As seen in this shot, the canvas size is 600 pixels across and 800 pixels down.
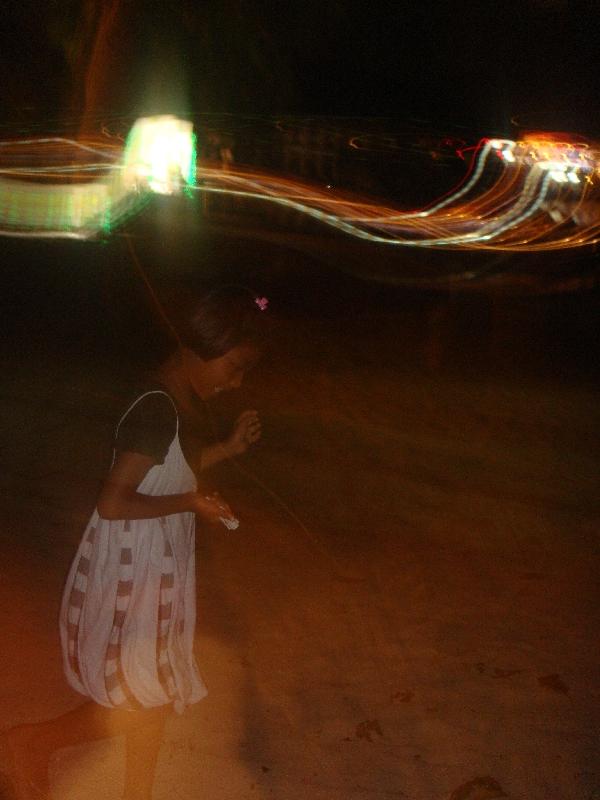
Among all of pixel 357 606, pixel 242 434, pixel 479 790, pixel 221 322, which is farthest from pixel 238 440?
pixel 357 606

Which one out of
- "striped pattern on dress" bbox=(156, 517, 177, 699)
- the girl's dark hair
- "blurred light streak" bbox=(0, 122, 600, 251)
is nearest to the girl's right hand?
"striped pattern on dress" bbox=(156, 517, 177, 699)

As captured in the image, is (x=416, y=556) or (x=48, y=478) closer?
(x=416, y=556)

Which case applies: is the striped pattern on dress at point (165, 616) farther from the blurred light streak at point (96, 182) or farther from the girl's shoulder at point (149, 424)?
the blurred light streak at point (96, 182)

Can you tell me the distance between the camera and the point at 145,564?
2.25 meters

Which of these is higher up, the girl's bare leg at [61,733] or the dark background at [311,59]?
the dark background at [311,59]

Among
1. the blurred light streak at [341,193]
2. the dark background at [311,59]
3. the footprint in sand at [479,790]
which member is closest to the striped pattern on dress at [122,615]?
the footprint in sand at [479,790]

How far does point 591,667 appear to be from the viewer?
4.15 metres

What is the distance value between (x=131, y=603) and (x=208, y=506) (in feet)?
1.09

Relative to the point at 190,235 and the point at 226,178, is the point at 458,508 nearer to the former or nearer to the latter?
the point at 190,235

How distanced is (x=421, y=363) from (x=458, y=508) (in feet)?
19.8

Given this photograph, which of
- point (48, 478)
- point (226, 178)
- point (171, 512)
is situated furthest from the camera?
point (226, 178)

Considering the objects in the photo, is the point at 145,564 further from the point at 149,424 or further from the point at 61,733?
the point at 61,733

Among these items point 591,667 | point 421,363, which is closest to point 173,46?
point 421,363

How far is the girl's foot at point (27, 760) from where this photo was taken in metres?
2.37
